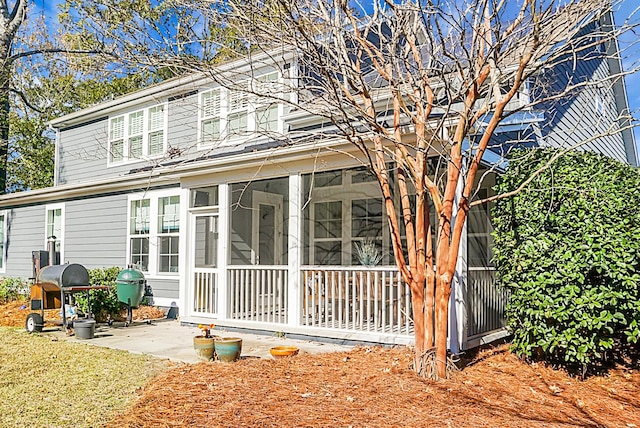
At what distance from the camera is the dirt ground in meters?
4.36

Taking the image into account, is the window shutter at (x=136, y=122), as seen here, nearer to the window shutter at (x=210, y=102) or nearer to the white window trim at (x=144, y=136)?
the white window trim at (x=144, y=136)

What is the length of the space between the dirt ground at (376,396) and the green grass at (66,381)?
0.95ft

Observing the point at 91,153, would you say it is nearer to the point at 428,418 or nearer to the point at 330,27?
the point at 330,27

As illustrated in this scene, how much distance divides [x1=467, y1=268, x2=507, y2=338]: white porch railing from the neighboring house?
0.03 metres

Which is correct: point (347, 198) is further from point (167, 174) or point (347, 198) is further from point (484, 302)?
point (484, 302)

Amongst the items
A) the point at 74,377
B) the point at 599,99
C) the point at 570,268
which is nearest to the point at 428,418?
the point at 570,268

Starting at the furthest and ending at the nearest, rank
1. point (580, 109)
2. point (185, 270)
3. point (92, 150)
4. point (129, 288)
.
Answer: point (92, 150)
point (580, 109)
point (129, 288)
point (185, 270)

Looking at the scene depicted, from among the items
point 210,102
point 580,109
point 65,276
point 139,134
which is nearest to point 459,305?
point 65,276

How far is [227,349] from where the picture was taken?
6391mm

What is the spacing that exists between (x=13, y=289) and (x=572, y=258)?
14503 mm

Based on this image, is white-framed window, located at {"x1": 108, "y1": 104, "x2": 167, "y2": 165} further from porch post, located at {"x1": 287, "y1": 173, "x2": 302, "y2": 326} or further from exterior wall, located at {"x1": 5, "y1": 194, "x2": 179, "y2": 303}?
porch post, located at {"x1": 287, "y1": 173, "x2": 302, "y2": 326}

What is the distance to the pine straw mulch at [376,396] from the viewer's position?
4.37 meters

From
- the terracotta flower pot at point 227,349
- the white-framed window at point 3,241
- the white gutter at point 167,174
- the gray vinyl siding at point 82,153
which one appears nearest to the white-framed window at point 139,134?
the gray vinyl siding at point 82,153

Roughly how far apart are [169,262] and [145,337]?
3.61m
